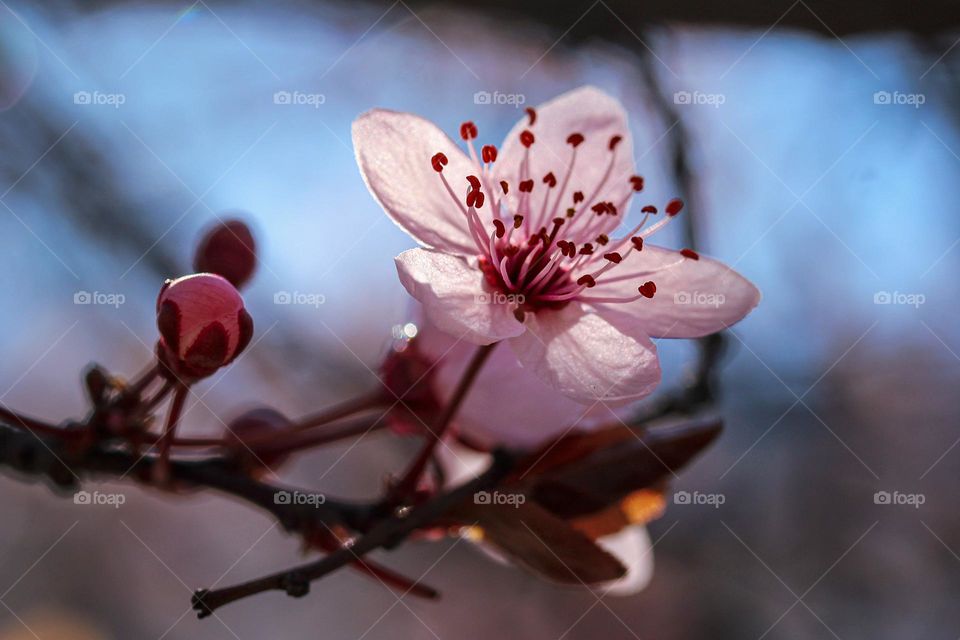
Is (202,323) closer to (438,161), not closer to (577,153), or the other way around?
(438,161)

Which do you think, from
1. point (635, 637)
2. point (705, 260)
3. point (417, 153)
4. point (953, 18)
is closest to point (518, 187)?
point (417, 153)

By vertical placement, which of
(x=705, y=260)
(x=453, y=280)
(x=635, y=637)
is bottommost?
(x=635, y=637)

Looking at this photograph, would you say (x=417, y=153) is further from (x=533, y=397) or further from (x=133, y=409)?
Answer: (x=133, y=409)

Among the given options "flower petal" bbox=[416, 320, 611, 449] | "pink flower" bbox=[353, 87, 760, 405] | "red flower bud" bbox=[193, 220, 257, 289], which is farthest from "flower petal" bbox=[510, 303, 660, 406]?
"red flower bud" bbox=[193, 220, 257, 289]

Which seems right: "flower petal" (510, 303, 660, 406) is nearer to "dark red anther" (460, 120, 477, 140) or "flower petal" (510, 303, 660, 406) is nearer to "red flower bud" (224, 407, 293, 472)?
"dark red anther" (460, 120, 477, 140)

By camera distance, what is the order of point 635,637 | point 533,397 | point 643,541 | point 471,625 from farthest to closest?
point 471,625, point 635,637, point 643,541, point 533,397
